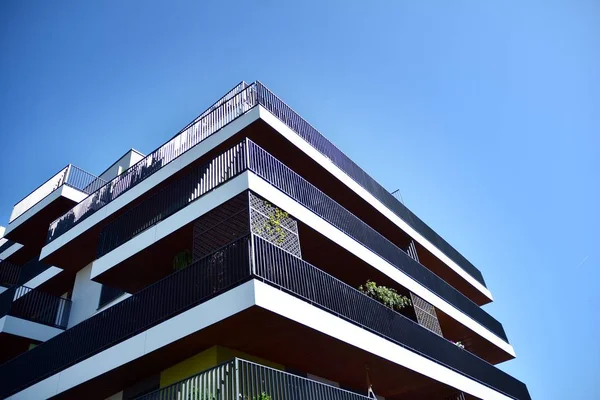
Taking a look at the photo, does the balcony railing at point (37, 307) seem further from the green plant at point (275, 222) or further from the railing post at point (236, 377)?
the railing post at point (236, 377)

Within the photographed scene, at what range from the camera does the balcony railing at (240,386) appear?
932 centimetres

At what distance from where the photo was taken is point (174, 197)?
14.4 metres

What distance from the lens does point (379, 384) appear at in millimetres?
14969

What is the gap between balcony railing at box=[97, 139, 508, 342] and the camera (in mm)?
13336

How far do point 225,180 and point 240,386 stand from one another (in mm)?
5372

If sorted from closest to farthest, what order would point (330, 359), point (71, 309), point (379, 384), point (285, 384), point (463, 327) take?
point (285, 384), point (330, 359), point (379, 384), point (71, 309), point (463, 327)

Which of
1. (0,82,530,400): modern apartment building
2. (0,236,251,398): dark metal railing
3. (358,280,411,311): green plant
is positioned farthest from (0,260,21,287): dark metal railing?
(358,280,411,311): green plant

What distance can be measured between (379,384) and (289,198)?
638cm

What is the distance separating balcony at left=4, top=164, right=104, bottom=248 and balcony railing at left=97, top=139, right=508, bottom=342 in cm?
523

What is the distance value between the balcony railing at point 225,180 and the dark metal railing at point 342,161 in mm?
2252

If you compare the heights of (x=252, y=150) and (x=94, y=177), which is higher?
(x=94, y=177)

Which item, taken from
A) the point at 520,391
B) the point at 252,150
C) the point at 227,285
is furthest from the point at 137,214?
the point at 520,391

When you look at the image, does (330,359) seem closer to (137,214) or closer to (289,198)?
(289,198)

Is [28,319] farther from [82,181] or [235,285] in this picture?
[235,285]
